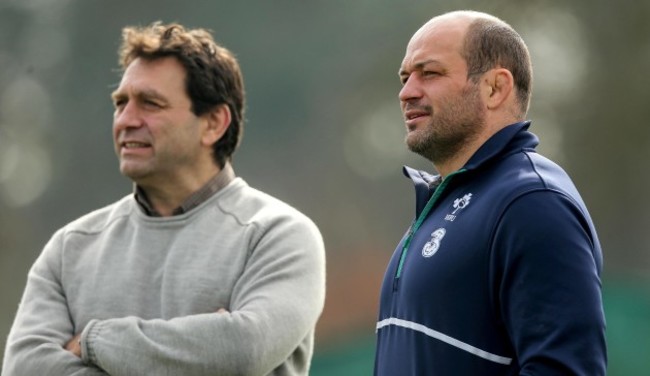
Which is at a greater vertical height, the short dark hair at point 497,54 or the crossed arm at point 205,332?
the short dark hair at point 497,54

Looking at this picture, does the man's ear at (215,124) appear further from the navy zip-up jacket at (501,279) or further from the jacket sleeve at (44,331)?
the navy zip-up jacket at (501,279)

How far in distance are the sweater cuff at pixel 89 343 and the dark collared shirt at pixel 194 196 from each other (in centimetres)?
58

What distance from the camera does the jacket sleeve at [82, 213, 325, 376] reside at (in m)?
3.85

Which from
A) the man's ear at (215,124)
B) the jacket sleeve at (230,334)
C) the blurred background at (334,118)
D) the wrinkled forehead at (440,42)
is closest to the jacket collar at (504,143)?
the wrinkled forehead at (440,42)

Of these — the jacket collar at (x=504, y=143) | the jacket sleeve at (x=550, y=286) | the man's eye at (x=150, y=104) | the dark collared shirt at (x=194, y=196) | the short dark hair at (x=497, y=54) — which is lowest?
the dark collared shirt at (x=194, y=196)

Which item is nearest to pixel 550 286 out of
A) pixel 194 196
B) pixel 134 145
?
pixel 194 196

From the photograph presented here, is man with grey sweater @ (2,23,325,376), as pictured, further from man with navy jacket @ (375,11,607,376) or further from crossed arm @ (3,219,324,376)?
man with navy jacket @ (375,11,607,376)

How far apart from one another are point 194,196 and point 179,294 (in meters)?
0.43

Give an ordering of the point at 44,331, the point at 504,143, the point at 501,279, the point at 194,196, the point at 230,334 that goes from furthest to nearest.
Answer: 1. the point at 194,196
2. the point at 44,331
3. the point at 230,334
4. the point at 504,143
5. the point at 501,279

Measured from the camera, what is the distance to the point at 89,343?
3.90 metres

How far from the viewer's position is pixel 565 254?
2.74 metres

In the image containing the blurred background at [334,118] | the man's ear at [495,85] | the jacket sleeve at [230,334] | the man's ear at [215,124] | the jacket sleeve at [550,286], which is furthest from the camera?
the blurred background at [334,118]

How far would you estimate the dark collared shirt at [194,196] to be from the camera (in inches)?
172

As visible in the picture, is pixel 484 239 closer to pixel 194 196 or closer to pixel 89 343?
pixel 89 343
